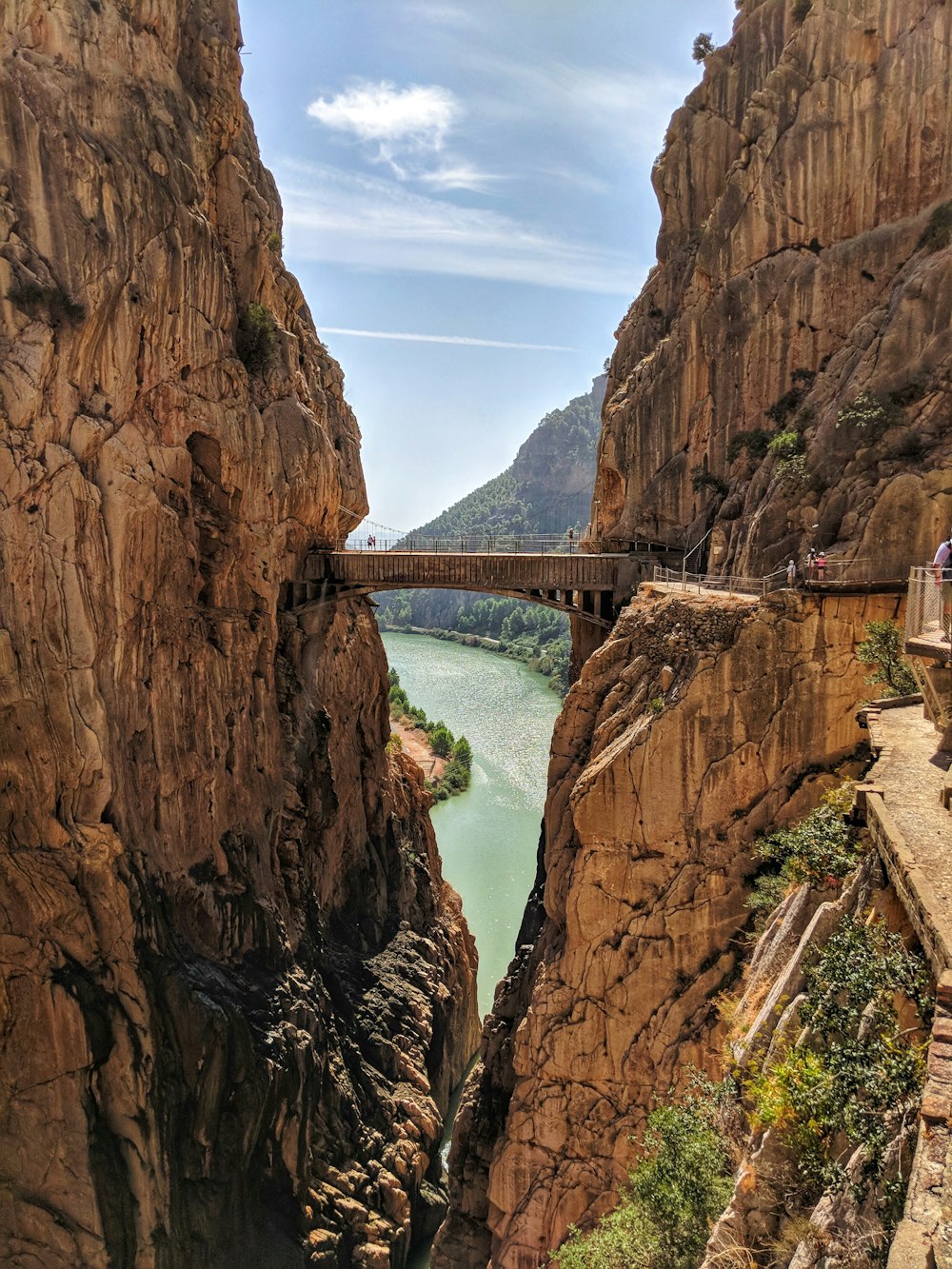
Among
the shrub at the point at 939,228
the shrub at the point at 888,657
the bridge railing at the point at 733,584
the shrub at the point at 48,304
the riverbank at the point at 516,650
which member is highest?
the shrub at the point at 939,228

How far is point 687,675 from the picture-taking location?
12.6m

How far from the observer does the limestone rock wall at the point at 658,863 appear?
1223cm

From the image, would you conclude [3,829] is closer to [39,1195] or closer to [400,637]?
[39,1195]

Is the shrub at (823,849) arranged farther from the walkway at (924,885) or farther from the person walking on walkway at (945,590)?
the person walking on walkway at (945,590)

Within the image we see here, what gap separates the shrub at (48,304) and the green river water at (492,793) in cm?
2437

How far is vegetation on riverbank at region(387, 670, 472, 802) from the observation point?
47084 millimetres

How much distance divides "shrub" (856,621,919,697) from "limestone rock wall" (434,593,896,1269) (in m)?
0.42

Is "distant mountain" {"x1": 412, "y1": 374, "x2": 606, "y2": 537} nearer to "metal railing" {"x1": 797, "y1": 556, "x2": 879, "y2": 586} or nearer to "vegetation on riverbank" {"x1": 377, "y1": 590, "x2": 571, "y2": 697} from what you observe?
"vegetation on riverbank" {"x1": 377, "y1": 590, "x2": 571, "y2": 697}

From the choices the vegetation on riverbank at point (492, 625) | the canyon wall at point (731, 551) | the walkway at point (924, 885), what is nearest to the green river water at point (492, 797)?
the vegetation on riverbank at point (492, 625)

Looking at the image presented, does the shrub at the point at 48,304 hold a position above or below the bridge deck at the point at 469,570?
above

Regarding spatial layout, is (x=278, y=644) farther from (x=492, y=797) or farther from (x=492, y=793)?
(x=492, y=793)

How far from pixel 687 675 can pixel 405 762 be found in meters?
20.4

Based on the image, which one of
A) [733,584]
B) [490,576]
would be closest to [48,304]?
[490,576]

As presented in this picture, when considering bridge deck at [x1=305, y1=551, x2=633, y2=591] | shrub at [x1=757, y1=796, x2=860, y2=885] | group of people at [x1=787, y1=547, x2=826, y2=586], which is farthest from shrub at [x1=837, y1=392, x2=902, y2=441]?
shrub at [x1=757, y1=796, x2=860, y2=885]
